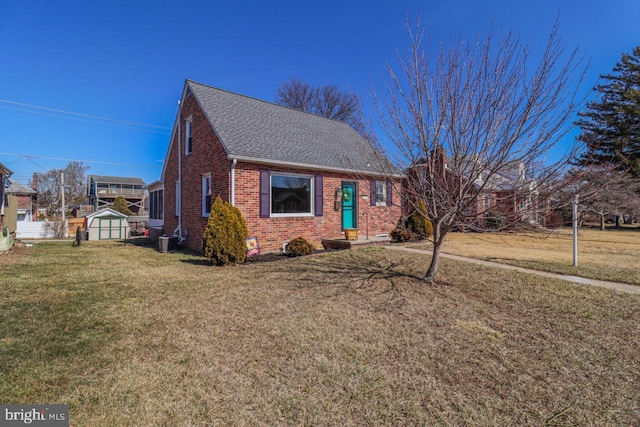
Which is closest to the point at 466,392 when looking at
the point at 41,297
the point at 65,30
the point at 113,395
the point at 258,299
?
the point at 113,395

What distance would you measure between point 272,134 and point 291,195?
265cm

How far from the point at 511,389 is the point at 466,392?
1.40ft

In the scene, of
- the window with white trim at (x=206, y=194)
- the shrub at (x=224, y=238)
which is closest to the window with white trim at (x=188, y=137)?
the window with white trim at (x=206, y=194)

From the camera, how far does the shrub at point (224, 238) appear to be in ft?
25.1

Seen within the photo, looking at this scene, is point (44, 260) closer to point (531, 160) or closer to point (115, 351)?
point (115, 351)

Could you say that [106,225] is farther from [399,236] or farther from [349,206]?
[399,236]

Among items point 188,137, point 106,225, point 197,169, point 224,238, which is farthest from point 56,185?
point 224,238

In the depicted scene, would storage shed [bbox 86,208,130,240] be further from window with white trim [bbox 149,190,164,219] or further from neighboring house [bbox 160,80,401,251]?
neighboring house [bbox 160,80,401,251]

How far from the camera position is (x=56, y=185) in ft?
116

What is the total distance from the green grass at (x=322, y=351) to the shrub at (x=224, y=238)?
1601 millimetres

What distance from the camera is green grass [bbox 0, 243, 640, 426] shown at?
2.32m

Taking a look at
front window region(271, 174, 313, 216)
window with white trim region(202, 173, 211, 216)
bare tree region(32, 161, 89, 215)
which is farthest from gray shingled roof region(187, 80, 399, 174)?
bare tree region(32, 161, 89, 215)

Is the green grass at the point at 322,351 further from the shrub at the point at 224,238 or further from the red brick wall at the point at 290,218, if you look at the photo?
the red brick wall at the point at 290,218

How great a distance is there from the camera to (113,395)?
7.93 feet
